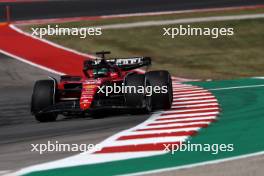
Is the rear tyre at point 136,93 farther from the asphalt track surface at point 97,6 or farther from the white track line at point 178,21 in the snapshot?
the asphalt track surface at point 97,6

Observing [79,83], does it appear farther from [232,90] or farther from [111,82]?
[232,90]

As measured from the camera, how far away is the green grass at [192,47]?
23938 mm

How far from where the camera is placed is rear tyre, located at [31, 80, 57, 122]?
580 inches

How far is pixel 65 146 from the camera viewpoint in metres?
11.1

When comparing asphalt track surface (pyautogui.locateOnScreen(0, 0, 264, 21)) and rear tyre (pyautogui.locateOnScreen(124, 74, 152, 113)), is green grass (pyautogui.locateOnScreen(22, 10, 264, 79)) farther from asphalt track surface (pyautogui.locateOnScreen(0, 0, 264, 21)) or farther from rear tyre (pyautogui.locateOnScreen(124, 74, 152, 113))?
rear tyre (pyautogui.locateOnScreen(124, 74, 152, 113))

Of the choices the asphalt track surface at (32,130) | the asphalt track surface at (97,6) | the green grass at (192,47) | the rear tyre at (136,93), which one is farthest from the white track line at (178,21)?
the rear tyre at (136,93)

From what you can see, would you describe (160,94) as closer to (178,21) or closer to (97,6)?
(178,21)

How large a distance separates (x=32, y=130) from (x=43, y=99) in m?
1.56

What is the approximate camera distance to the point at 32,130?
1326cm

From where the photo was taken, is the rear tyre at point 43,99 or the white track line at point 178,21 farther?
the white track line at point 178,21

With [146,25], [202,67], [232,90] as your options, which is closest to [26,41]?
[146,25]

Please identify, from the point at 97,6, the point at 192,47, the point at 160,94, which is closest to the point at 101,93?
the point at 160,94

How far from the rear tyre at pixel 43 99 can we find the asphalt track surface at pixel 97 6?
1844 centimetres

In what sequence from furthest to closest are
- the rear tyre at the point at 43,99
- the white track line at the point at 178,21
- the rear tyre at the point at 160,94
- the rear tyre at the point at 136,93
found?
the white track line at the point at 178,21 < the rear tyre at the point at 160,94 < the rear tyre at the point at 43,99 < the rear tyre at the point at 136,93
